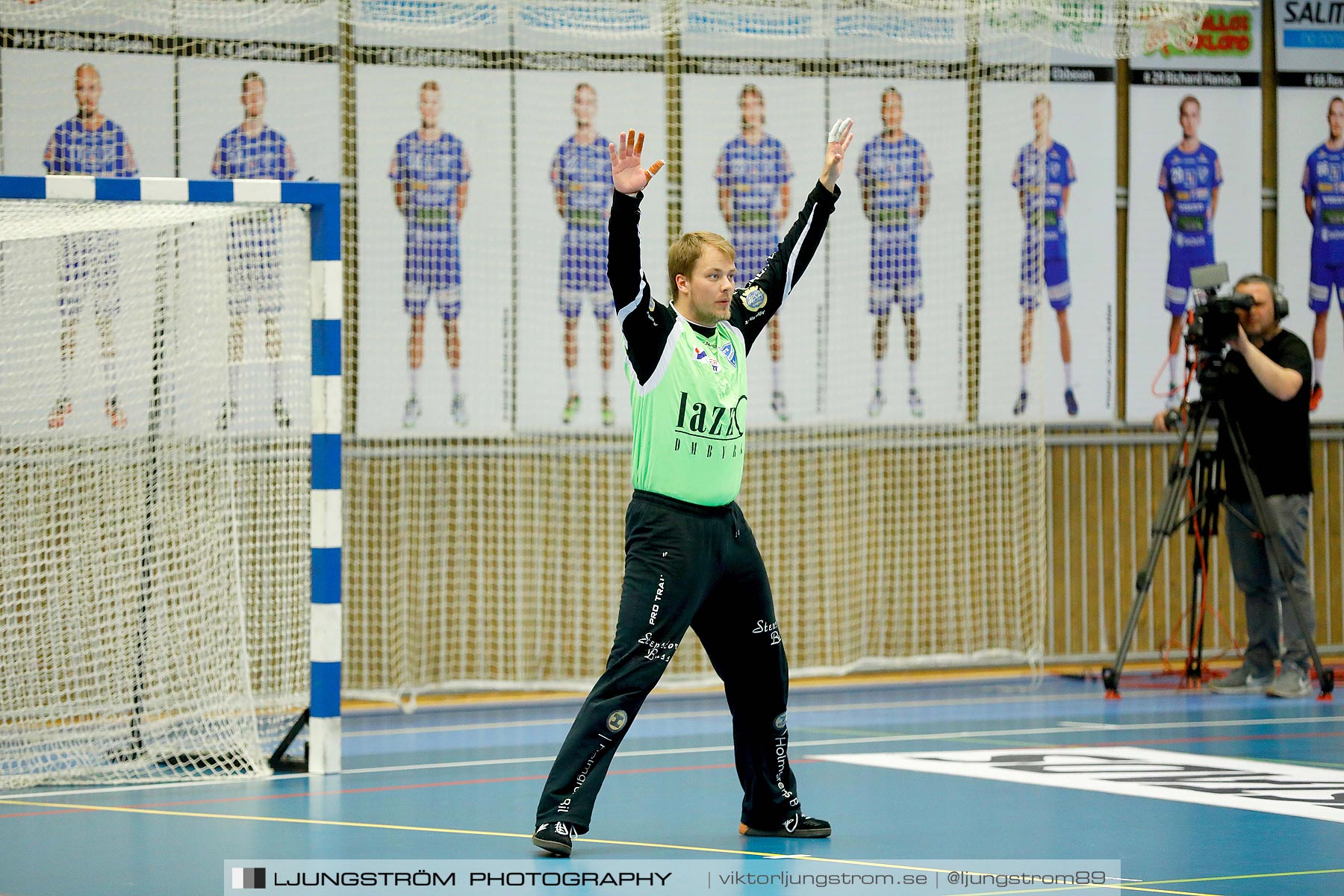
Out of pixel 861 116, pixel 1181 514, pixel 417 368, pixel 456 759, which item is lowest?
pixel 456 759

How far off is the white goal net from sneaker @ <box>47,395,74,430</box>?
0.01m

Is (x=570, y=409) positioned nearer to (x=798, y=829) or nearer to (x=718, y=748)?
(x=718, y=748)

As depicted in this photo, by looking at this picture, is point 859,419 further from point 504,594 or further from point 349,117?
point 349,117

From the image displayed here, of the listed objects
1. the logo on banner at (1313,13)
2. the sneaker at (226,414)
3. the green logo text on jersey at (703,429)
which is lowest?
the green logo text on jersey at (703,429)

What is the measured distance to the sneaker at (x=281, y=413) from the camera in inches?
329

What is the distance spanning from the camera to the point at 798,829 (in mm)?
5996

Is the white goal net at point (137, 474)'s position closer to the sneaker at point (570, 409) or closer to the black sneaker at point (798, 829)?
the sneaker at point (570, 409)

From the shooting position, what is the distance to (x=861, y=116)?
39.3 ft

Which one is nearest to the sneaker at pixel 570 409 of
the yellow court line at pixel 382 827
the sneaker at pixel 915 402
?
the sneaker at pixel 915 402

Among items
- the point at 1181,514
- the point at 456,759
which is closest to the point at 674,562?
the point at 456,759

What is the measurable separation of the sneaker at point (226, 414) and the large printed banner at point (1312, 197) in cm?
853

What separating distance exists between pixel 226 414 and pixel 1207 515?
6.56 metres

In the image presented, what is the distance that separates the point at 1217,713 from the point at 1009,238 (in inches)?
157

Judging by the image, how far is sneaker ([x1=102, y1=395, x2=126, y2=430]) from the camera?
328 inches
